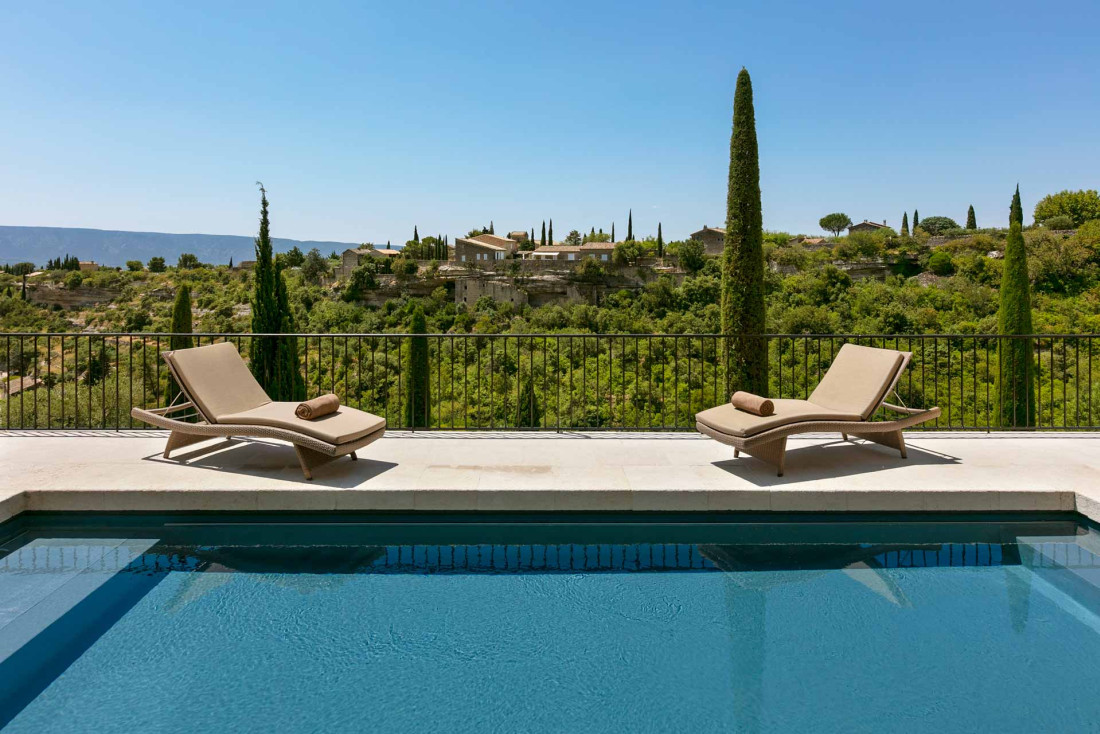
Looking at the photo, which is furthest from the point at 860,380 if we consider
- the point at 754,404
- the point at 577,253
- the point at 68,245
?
the point at 68,245

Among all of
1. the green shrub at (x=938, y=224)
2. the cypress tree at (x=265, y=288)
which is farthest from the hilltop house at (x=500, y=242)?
the cypress tree at (x=265, y=288)

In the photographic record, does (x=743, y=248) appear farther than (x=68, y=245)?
No

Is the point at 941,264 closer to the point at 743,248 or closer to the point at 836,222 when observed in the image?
the point at 836,222

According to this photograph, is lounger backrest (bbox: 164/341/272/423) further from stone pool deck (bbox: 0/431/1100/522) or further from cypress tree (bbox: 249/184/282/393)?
cypress tree (bbox: 249/184/282/393)

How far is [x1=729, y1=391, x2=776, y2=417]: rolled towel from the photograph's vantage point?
360cm

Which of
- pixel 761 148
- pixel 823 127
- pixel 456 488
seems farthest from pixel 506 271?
pixel 456 488

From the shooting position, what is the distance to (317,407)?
11.9 feet

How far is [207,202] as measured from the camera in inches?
840

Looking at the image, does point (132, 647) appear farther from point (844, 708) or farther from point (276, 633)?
point (844, 708)

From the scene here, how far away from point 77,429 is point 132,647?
3.52 metres

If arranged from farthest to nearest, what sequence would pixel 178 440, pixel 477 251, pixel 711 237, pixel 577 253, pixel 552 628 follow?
pixel 711 237 < pixel 477 251 < pixel 577 253 < pixel 178 440 < pixel 552 628

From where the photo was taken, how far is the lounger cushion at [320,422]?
3400 millimetres

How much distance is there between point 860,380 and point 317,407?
3.16 meters

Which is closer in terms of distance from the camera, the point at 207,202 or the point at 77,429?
the point at 77,429
